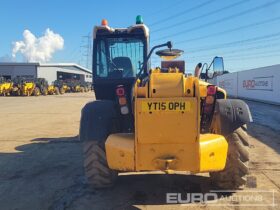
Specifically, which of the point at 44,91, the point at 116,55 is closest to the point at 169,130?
the point at 116,55

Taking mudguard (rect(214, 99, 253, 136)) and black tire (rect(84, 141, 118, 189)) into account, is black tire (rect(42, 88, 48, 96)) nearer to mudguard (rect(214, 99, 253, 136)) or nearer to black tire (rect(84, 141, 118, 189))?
black tire (rect(84, 141, 118, 189))

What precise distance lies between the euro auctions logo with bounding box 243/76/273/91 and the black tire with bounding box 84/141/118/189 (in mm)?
20617

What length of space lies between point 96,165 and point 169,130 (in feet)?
4.80

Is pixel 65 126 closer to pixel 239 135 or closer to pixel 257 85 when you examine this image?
pixel 239 135

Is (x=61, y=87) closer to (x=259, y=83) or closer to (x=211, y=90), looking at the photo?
(x=259, y=83)

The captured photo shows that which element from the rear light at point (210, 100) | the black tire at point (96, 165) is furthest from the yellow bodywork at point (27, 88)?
the rear light at point (210, 100)

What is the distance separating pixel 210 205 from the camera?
192 inches

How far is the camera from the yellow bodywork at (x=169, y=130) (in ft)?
14.5

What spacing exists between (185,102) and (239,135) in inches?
52.6

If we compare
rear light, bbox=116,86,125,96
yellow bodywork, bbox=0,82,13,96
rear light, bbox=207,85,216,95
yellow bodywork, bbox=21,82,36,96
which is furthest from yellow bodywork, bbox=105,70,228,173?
yellow bodywork, bbox=0,82,13,96

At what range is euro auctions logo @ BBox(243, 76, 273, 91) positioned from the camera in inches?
957

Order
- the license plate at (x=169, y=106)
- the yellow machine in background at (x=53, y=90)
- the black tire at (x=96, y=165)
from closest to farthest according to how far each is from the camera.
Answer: the license plate at (x=169, y=106) → the black tire at (x=96, y=165) → the yellow machine in background at (x=53, y=90)

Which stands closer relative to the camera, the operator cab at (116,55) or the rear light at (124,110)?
the rear light at (124,110)

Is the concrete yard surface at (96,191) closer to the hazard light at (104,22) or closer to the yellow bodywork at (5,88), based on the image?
the hazard light at (104,22)
